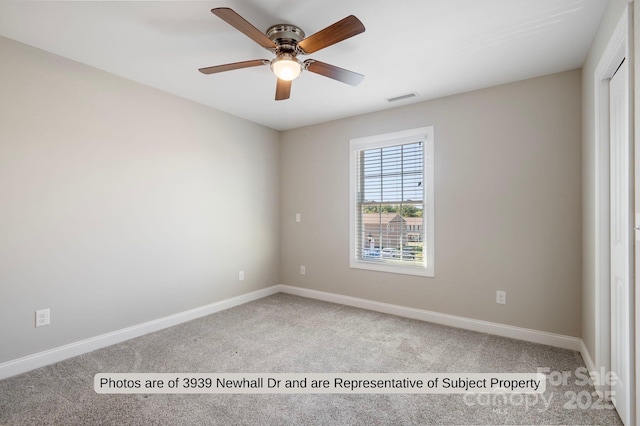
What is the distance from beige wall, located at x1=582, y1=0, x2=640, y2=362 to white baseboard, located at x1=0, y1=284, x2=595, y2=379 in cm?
29

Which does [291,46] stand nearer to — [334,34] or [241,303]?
[334,34]

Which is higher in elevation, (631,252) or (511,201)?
(511,201)

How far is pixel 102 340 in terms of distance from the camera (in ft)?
9.13

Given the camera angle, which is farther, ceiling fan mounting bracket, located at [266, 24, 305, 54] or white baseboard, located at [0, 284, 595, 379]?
white baseboard, located at [0, 284, 595, 379]

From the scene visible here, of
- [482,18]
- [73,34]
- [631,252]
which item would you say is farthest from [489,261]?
[73,34]

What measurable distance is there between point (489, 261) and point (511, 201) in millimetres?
637

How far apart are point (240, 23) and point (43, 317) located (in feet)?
8.88

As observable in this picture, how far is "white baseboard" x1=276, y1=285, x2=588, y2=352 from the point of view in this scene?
9.09 feet

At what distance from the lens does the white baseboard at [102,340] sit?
232 centimetres

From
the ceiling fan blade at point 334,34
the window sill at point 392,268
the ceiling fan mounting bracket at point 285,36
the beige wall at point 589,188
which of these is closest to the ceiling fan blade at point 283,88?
the ceiling fan mounting bracket at point 285,36

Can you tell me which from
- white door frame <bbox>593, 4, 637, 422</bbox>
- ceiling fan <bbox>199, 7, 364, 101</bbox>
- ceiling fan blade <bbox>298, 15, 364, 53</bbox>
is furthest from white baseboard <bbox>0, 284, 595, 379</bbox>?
ceiling fan blade <bbox>298, 15, 364, 53</bbox>

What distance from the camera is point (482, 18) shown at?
2.04 metres

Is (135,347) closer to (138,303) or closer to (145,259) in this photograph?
(138,303)

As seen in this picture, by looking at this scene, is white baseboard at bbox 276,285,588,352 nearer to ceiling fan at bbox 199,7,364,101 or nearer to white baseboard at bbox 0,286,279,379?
white baseboard at bbox 0,286,279,379
